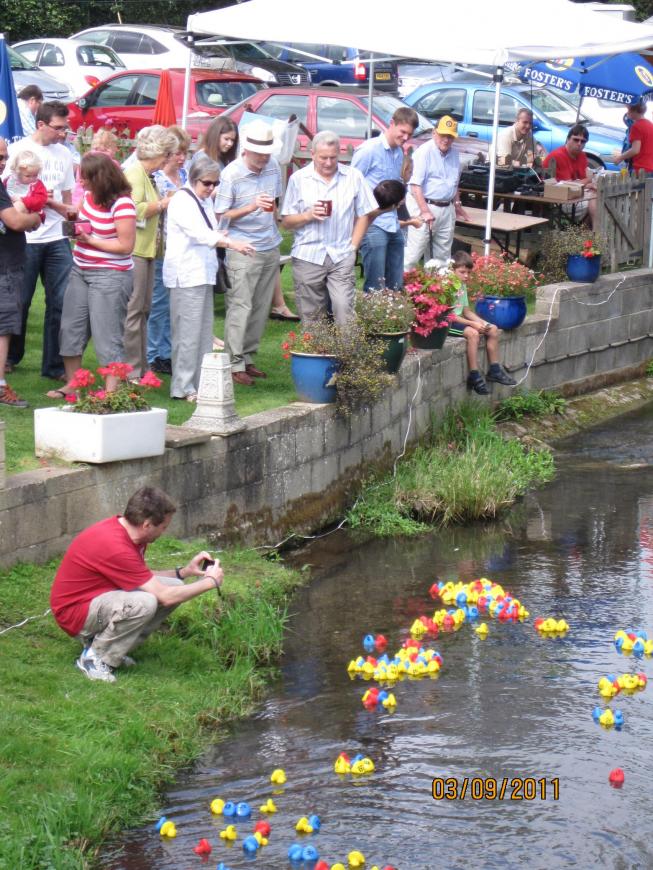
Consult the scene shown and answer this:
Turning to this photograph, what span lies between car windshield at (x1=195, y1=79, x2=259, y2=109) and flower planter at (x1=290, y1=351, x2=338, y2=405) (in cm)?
978

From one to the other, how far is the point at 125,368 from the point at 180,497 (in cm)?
98

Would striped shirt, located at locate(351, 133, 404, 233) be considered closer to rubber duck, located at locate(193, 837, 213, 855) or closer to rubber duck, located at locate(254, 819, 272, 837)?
rubber duck, located at locate(254, 819, 272, 837)

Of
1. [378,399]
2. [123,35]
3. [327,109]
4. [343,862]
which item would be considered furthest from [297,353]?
[123,35]

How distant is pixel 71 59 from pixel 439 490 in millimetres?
17145

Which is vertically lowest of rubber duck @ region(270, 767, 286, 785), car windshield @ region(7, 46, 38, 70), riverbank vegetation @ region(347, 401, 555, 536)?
riverbank vegetation @ region(347, 401, 555, 536)

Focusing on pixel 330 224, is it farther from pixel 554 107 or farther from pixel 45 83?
pixel 45 83

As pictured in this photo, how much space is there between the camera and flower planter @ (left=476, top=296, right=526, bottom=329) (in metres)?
12.2

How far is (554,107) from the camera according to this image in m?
21.3

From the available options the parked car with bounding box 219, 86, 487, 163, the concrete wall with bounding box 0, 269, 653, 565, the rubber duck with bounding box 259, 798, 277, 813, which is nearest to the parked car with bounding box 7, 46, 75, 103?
the parked car with bounding box 219, 86, 487, 163

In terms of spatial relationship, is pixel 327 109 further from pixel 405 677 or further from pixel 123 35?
pixel 405 677

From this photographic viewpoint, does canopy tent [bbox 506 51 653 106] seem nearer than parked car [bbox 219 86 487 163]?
Yes

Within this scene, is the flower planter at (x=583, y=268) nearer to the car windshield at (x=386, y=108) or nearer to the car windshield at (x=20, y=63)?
the car windshield at (x=386, y=108)
